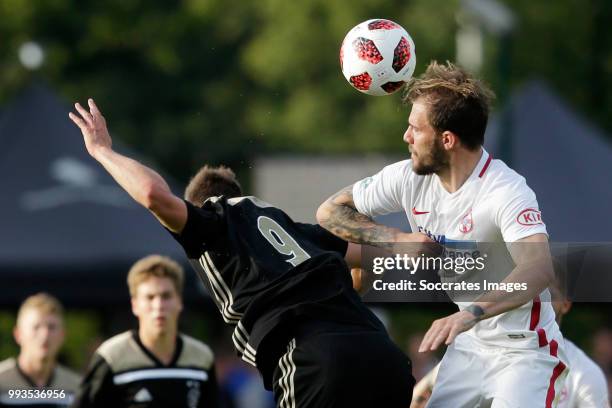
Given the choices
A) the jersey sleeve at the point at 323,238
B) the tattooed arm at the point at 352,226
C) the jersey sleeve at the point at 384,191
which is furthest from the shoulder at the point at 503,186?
the jersey sleeve at the point at 323,238

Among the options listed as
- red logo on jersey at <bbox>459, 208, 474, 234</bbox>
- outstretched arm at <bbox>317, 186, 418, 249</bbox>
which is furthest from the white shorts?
outstretched arm at <bbox>317, 186, 418, 249</bbox>

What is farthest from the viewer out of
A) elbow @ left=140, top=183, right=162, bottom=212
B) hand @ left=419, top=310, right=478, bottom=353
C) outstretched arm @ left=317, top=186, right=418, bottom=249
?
outstretched arm @ left=317, top=186, right=418, bottom=249

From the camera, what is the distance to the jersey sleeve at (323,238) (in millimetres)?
6656

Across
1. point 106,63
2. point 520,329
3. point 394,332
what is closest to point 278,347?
point 520,329

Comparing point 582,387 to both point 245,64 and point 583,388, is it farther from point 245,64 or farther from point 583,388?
point 245,64

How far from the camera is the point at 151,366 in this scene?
8.44m

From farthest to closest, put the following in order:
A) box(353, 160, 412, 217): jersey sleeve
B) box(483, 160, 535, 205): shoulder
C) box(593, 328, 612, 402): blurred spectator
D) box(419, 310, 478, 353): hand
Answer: box(593, 328, 612, 402): blurred spectator < box(353, 160, 412, 217): jersey sleeve < box(483, 160, 535, 205): shoulder < box(419, 310, 478, 353): hand

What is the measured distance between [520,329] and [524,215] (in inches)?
23.5

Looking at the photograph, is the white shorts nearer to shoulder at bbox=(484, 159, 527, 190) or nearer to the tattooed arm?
the tattooed arm

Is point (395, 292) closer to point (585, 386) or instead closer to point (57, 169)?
point (585, 386)

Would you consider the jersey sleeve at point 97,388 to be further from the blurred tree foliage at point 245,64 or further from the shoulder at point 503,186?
the blurred tree foliage at point 245,64

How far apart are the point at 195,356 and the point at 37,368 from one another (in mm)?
1043

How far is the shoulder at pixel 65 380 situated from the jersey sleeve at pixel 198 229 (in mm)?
3055

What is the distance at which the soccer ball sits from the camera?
736 cm
